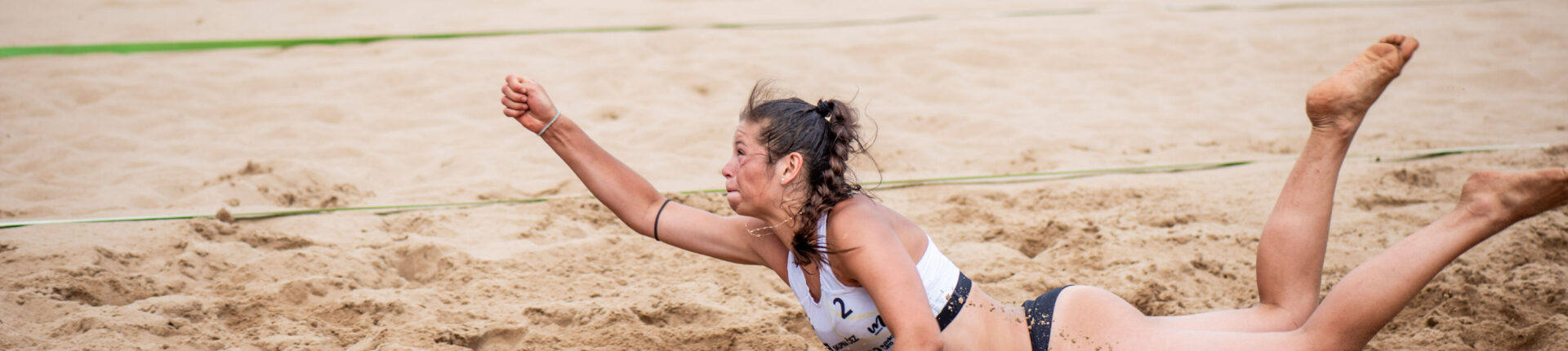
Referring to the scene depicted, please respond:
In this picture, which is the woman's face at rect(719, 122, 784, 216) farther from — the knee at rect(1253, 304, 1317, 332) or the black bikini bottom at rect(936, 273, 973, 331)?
the knee at rect(1253, 304, 1317, 332)

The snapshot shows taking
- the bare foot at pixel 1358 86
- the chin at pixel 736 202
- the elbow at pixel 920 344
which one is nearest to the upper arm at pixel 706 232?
the chin at pixel 736 202

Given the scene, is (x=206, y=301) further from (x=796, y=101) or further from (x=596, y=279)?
(x=796, y=101)

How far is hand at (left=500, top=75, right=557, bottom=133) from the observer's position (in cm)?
221

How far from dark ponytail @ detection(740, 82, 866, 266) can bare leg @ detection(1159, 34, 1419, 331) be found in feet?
2.53

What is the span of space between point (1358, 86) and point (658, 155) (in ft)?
8.54

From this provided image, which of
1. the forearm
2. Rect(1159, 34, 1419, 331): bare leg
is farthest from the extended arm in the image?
Rect(1159, 34, 1419, 331): bare leg

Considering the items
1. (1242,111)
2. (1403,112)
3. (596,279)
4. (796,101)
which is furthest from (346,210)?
(1403,112)

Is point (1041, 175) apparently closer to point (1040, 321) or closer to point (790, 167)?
point (1040, 321)

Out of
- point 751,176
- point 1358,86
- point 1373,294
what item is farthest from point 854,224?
point 1358,86

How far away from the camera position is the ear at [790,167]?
2.00 meters

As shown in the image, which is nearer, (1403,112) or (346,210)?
(346,210)

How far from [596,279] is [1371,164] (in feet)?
9.33

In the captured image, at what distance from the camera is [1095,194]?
364cm

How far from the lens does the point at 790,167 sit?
2.01 m
